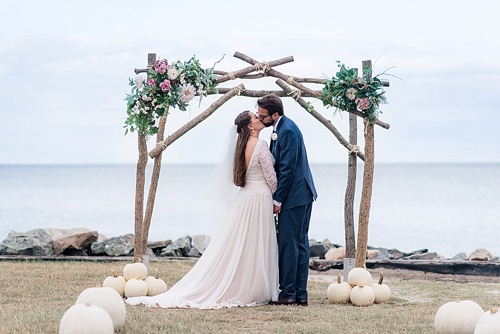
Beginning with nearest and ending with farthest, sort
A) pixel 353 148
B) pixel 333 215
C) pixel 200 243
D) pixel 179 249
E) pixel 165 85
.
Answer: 1. pixel 165 85
2. pixel 353 148
3. pixel 179 249
4. pixel 200 243
5. pixel 333 215

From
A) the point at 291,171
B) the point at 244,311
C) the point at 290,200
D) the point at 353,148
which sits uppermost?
the point at 353,148

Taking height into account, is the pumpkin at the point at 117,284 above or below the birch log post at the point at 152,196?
below

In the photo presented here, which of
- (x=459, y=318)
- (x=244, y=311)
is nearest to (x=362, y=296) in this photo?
(x=244, y=311)

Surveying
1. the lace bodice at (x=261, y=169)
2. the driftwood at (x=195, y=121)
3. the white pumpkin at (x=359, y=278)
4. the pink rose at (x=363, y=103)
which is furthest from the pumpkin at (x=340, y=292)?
the driftwood at (x=195, y=121)

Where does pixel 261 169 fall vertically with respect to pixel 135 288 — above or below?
above

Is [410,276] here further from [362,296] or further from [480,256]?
[362,296]

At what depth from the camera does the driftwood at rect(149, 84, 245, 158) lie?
Answer: 11.3 metres

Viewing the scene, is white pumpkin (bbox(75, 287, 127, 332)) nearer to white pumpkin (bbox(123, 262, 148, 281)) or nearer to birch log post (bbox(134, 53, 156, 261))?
white pumpkin (bbox(123, 262, 148, 281))

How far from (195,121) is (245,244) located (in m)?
2.17

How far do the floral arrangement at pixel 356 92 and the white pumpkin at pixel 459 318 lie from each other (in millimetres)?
3646

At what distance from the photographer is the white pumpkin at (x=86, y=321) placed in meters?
6.89

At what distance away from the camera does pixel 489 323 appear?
23.1ft

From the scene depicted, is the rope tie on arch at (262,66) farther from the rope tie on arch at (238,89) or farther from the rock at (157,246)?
the rock at (157,246)

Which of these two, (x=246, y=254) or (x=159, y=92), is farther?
(x=159, y=92)
